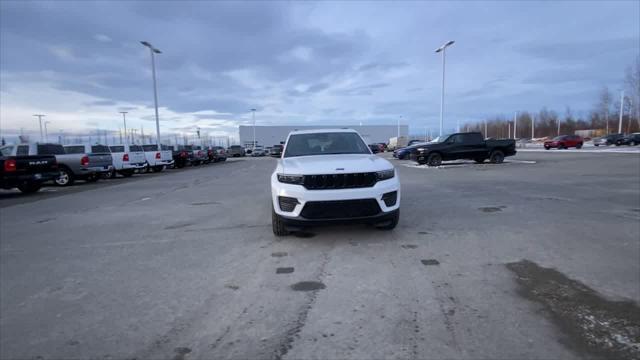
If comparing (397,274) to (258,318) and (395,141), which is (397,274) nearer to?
(258,318)

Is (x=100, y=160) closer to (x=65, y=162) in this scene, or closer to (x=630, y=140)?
(x=65, y=162)

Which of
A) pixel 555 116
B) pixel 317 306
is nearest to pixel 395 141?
pixel 555 116

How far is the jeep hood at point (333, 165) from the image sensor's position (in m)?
5.67

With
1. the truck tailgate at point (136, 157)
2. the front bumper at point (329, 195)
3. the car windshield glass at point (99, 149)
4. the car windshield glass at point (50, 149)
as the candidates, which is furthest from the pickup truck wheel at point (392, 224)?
the truck tailgate at point (136, 157)

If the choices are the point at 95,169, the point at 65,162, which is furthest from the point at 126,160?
the point at 65,162

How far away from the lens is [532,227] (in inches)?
267

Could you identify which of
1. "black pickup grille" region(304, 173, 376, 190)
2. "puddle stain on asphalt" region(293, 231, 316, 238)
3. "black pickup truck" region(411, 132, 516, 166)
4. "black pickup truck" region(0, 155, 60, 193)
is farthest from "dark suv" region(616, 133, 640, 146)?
"black pickup truck" region(0, 155, 60, 193)

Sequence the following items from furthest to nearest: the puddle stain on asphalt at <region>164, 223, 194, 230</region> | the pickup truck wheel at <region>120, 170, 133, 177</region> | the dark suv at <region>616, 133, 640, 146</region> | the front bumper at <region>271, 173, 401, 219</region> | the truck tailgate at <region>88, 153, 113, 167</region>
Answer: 1. the dark suv at <region>616, 133, 640, 146</region>
2. the pickup truck wheel at <region>120, 170, 133, 177</region>
3. the truck tailgate at <region>88, 153, 113, 167</region>
4. the puddle stain on asphalt at <region>164, 223, 194, 230</region>
5. the front bumper at <region>271, 173, 401, 219</region>

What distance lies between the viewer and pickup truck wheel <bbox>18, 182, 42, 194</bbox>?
1433 cm

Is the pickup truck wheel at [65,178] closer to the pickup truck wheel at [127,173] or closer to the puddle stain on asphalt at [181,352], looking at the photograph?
the pickup truck wheel at [127,173]

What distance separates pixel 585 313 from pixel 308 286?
8.41ft

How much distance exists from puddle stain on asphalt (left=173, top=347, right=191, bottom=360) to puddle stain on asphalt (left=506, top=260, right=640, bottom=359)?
2.90 metres

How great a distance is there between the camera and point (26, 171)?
546 inches

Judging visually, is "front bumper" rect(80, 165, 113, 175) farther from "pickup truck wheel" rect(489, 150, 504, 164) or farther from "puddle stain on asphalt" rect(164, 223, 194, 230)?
"pickup truck wheel" rect(489, 150, 504, 164)
